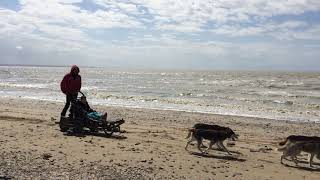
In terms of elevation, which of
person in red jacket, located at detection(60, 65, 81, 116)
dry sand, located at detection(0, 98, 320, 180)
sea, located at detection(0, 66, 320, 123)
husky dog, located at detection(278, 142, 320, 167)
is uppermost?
person in red jacket, located at detection(60, 65, 81, 116)

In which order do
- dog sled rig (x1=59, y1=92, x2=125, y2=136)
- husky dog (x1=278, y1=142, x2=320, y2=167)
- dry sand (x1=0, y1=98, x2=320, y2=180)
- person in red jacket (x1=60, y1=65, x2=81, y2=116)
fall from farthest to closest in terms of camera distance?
person in red jacket (x1=60, y1=65, x2=81, y2=116) → dog sled rig (x1=59, y1=92, x2=125, y2=136) → husky dog (x1=278, y1=142, x2=320, y2=167) → dry sand (x1=0, y1=98, x2=320, y2=180)

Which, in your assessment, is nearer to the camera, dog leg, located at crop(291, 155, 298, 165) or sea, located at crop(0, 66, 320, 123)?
dog leg, located at crop(291, 155, 298, 165)

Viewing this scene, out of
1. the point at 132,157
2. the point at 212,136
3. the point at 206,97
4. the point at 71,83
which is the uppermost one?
the point at 71,83

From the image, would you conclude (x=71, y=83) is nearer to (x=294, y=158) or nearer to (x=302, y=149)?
(x=294, y=158)

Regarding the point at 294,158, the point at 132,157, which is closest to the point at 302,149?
the point at 294,158

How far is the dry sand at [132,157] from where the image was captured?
8.45 metres

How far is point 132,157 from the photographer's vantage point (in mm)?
9836

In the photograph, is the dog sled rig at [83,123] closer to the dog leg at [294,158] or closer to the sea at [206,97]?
the dog leg at [294,158]

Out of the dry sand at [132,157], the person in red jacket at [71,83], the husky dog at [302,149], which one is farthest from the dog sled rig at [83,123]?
the husky dog at [302,149]

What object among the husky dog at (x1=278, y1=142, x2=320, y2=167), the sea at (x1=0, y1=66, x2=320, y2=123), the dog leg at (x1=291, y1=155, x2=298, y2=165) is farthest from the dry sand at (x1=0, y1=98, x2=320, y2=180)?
the sea at (x1=0, y1=66, x2=320, y2=123)

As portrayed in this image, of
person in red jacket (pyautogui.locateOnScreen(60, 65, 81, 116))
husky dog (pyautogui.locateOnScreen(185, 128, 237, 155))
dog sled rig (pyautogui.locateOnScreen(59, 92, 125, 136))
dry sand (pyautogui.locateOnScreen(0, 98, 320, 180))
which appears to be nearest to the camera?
dry sand (pyautogui.locateOnScreen(0, 98, 320, 180))

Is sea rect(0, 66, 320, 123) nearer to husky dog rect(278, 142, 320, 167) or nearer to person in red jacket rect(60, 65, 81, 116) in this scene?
husky dog rect(278, 142, 320, 167)

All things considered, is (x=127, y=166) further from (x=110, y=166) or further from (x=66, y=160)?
(x=66, y=160)

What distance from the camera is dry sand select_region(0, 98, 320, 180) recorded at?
8445mm
